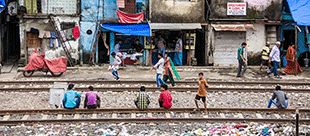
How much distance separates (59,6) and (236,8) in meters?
10.3

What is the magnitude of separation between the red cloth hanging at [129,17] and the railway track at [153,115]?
35.3ft

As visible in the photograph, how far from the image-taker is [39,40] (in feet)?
75.9

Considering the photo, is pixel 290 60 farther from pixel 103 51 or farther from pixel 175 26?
pixel 103 51

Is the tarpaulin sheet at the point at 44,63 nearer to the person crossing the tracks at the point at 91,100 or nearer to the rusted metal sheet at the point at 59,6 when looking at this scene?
the rusted metal sheet at the point at 59,6

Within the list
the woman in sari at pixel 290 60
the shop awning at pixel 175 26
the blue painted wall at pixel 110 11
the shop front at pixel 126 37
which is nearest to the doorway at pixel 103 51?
the shop front at pixel 126 37

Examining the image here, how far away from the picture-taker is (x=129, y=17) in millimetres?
22422

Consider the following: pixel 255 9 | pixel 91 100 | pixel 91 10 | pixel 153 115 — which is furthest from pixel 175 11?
pixel 91 100

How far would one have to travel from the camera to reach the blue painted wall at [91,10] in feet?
75.1

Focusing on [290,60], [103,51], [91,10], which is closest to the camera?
[290,60]

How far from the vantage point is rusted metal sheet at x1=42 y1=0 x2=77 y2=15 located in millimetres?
22703

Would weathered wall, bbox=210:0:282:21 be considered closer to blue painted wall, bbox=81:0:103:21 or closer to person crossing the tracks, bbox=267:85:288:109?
blue painted wall, bbox=81:0:103:21

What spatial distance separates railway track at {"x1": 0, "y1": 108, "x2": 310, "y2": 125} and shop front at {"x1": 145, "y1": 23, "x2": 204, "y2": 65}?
35.5 feet

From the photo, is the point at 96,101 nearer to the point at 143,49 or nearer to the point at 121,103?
the point at 121,103

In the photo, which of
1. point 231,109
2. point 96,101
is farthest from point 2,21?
point 231,109
